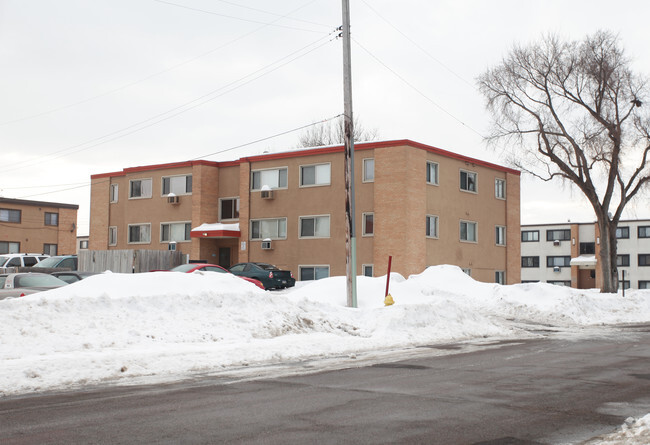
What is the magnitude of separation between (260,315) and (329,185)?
22.5 meters

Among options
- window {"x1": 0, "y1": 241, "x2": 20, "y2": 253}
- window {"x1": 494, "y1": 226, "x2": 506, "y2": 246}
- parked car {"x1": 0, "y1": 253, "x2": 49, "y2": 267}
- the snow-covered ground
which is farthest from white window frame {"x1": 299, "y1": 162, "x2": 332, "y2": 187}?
window {"x1": 0, "y1": 241, "x2": 20, "y2": 253}

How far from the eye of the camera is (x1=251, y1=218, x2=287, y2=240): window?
1556 inches

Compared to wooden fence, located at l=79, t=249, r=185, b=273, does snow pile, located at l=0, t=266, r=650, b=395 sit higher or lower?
lower

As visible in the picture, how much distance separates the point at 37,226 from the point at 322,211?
3668 cm

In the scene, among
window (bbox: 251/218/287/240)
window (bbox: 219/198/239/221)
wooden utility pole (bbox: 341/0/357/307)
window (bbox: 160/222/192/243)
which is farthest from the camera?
window (bbox: 160/222/192/243)

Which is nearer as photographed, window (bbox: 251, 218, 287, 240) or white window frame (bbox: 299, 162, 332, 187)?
white window frame (bbox: 299, 162, 332, 187)

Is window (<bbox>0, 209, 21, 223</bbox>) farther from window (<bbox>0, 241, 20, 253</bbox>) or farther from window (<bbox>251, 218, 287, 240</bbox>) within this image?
window (<bbox>251, 218, 287, 240</bbox>)

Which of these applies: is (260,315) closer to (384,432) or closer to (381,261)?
(384,432)

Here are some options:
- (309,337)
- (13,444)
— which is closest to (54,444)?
(13,444)

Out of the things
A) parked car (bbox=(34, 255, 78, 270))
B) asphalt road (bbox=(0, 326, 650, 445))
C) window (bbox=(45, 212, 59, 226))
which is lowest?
asphalt road (bbox=(0, 326, 650, 445))

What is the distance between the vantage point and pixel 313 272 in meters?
38.1

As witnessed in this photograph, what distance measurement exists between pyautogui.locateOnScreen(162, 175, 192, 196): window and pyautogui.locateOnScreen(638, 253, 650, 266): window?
54247 mm

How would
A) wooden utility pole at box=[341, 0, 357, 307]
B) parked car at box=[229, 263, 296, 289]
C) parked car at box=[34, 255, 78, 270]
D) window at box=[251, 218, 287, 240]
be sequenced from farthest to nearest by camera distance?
window at box=[251, 218, 287, 240]
parked car at box=[229, 263, 296, 289]
parked car at box=[34, 255, 78, 270]
wooden utility pole at box=[341, 0, 357, 307]

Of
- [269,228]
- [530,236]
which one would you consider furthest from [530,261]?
[269,228]
